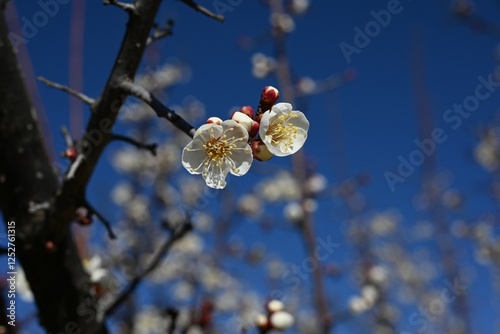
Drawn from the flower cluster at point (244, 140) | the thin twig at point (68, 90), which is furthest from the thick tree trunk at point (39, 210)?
the flower cluster at point (244, 140)

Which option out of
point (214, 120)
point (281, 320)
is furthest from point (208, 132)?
point (281, 320)

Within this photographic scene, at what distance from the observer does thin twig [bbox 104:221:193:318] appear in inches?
57.3

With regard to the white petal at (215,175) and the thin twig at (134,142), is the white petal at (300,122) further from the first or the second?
the thin twig at (134,142)

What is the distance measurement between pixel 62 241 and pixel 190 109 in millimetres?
7097

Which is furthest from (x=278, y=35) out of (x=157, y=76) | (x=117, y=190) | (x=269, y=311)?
(x=117, y=190)

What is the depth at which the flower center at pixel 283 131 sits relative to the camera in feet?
3.42

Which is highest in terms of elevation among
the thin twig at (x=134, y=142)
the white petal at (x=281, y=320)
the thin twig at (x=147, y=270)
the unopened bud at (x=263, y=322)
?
the thin twig at (x=134, y=142)

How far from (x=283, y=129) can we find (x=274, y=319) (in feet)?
2.97

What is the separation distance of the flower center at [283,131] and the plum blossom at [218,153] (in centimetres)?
9

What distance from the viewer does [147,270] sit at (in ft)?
5.08

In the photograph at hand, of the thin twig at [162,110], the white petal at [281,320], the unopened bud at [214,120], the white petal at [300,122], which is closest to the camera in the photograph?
the thin twig at [162,110]

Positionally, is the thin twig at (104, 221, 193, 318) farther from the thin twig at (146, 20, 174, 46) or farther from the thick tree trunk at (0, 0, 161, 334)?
the thin twig at (146, 20, 174, 46)

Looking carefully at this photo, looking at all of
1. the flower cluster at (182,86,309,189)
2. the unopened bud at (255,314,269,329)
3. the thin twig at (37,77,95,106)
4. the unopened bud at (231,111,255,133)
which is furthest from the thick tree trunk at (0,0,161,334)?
the unopened bud at (255,314,269,329)

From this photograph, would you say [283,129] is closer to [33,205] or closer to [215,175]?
[215,175]
